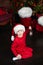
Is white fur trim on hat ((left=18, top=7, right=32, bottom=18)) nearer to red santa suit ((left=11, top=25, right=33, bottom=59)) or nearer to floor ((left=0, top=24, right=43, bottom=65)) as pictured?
floor ((left=0, top=24, right=43, bottom=65))

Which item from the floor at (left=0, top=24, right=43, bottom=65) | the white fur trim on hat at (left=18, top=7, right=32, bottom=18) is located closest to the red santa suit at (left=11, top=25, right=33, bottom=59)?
the floor at (left=0, top=24, right=43, bottom=65)

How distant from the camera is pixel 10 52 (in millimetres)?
1169

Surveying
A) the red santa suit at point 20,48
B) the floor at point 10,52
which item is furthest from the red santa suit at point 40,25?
the red santa suit at point 20,48

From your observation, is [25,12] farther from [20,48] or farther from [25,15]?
[20,48]

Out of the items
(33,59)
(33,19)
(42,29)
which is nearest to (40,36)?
(42,29)

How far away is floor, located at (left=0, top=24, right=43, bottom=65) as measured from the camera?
109cm

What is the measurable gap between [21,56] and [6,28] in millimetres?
314

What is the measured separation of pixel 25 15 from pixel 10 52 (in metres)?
0.30

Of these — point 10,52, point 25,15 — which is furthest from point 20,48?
point 25,15

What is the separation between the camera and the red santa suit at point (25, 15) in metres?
1.33

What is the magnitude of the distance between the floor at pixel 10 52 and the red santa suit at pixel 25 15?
0.28 ft

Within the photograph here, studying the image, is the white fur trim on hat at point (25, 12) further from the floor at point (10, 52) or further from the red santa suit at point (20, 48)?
the red santa suit at point (20, 48)

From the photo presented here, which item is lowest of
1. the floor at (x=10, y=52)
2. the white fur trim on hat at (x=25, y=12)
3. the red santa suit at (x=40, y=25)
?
the floor at (x=10, y=52)

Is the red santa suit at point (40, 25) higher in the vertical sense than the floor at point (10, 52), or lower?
higher
